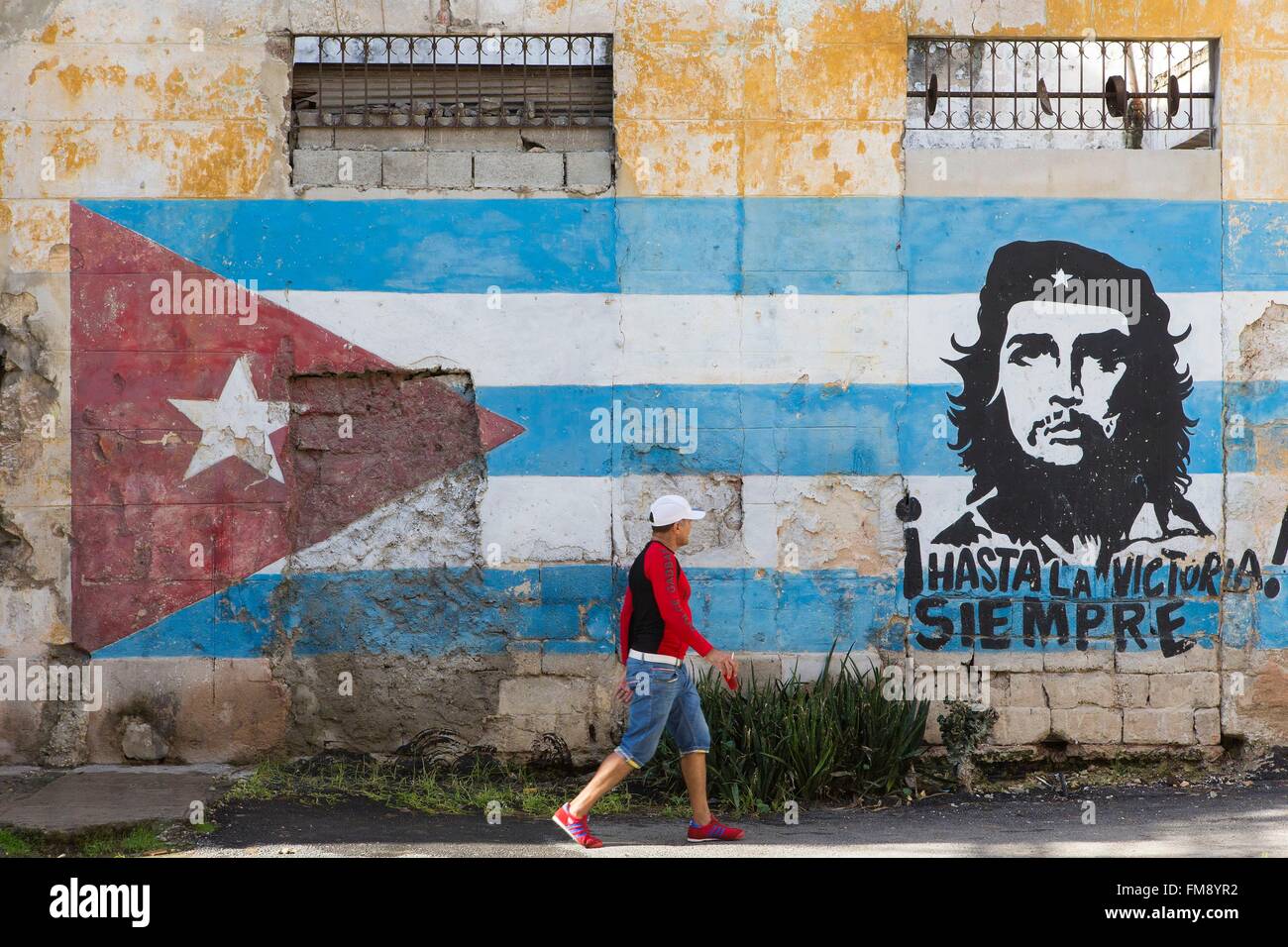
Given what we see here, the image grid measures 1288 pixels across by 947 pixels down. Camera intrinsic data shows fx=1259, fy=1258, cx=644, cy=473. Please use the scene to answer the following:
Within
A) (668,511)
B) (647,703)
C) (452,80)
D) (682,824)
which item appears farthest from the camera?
(452,80)

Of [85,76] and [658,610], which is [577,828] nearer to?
[658,610]

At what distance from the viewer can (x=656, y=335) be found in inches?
294

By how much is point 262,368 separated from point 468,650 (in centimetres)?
206

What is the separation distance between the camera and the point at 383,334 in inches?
293

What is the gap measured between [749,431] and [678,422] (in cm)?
43

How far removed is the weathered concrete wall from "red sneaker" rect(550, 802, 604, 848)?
152 centimetres

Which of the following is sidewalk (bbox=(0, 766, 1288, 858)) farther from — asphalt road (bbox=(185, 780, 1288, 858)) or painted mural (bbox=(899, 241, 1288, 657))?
painted mural (bbox=(899, 241, 1288, 657))

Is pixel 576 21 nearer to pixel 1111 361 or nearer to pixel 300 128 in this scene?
pixel 300 128

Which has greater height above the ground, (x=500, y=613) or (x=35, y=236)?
(x=35, y=236)

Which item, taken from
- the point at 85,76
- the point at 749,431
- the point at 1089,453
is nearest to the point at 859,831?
the point at 749,431

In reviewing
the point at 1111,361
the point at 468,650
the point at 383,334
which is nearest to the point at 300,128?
the point at 383,334

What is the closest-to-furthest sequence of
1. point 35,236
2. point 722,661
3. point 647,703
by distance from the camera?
point 722,661, point 647,703, point 35,236

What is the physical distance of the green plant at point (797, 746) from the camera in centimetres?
676

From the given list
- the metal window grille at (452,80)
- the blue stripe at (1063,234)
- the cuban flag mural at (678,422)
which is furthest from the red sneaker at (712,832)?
the metal window grille at (452,80)
